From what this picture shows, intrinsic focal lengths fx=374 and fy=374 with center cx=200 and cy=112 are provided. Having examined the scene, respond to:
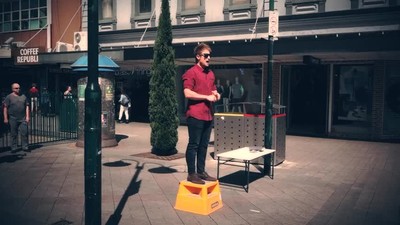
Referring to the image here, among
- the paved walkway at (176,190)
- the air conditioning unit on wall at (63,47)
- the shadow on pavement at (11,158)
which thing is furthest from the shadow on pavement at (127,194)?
the air conditioning unit on wall at (63,47)

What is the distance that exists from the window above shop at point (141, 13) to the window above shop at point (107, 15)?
1393mm

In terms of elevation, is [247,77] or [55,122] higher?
[247,77]

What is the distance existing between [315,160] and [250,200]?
181 inches

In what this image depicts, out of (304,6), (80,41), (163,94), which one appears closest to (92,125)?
(163,94)

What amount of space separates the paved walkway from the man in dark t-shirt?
645 mm

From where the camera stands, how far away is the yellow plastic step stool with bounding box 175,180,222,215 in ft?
17.9

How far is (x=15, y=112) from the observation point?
1022cm

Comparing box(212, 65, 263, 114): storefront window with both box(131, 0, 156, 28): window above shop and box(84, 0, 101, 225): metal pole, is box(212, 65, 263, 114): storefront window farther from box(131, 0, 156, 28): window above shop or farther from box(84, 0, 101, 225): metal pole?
box(84, 0, 101, 225): metal pole

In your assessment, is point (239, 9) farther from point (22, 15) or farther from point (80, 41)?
point (22, 15)

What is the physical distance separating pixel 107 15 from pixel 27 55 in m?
5.03

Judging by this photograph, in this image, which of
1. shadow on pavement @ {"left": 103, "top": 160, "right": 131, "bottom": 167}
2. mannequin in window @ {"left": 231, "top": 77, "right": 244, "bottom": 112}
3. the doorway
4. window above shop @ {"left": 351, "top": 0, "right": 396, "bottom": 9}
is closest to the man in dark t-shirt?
shadow on pavement @ {"left": 103, "top": 160, "right": 131, "bottom": 167}

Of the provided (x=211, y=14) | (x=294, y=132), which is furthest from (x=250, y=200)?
(x=211, y=14)

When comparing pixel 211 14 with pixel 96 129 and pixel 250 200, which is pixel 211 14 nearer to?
pixel 250 200

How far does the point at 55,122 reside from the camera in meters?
13.3
